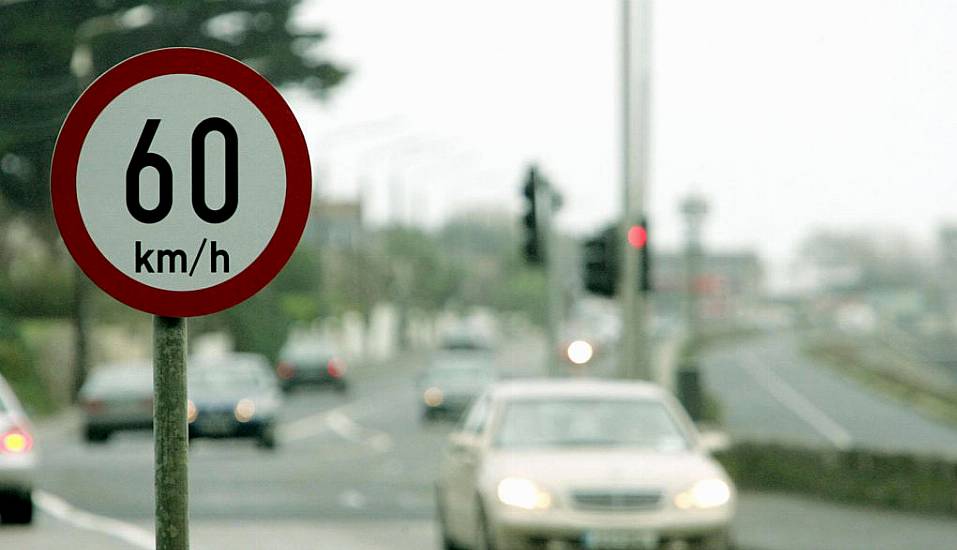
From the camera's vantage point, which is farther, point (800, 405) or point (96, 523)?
point (800, 405)

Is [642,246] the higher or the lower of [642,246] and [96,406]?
the higher

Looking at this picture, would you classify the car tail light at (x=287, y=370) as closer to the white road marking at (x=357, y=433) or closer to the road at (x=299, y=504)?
the white road marking at (x=357, y=433)

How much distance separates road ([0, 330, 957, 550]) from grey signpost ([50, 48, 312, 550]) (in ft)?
34.0

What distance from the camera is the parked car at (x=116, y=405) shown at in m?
31.5

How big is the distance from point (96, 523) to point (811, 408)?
157 feet

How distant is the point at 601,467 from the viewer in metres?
12.3

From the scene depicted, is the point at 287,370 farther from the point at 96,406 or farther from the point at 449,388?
the point at 96,406

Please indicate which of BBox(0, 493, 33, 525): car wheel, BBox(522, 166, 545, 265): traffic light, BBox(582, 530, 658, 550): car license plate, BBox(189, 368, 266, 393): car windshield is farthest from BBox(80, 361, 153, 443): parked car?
BBox(582, 530, 658, 550): car license plate

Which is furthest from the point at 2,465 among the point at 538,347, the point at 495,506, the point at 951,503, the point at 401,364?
the point at 538,347

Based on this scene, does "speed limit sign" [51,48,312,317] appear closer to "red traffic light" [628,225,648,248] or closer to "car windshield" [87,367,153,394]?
"red traffic light" [628,225,648,248]

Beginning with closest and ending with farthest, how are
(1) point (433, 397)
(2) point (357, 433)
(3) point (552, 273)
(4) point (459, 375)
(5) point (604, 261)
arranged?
(5) point (604, 261) < (3) point (552, 273) < (2) point (357, 433) < (1) point (433, 397) < (4) point (459, 375)

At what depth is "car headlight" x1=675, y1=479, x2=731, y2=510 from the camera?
12.1 metres

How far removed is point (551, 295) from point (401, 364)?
189 feet

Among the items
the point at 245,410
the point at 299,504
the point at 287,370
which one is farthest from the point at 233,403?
the point at 287,370
